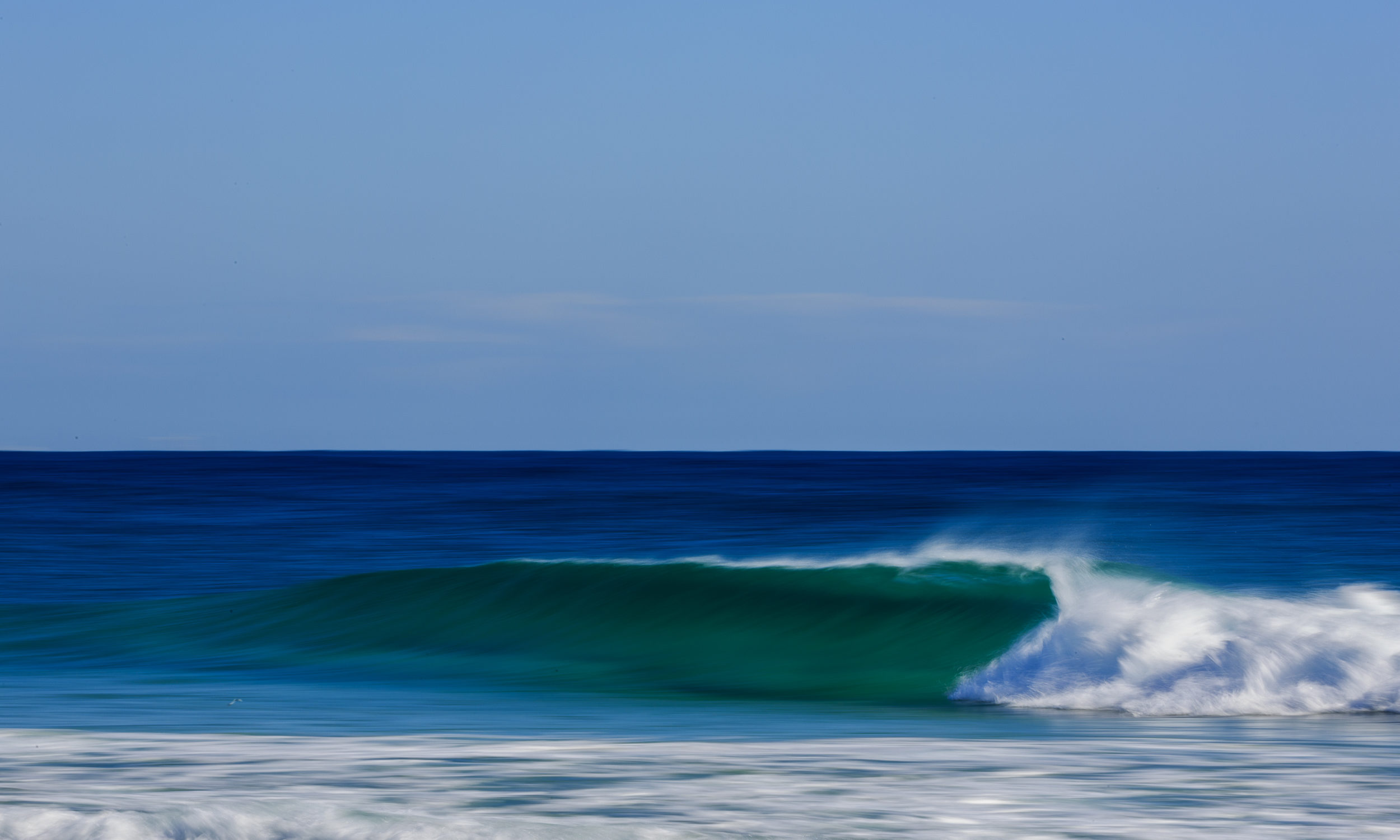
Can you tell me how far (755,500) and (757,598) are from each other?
16558mm

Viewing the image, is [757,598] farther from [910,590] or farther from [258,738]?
[258,738]

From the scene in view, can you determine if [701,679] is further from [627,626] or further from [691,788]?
[691,788]

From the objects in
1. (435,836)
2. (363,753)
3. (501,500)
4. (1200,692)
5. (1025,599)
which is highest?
(501,500)

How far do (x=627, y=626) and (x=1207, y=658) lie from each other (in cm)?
567

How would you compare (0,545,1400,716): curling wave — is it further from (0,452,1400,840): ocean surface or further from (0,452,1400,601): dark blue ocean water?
(0,452,1400,601): dark blue ocean water

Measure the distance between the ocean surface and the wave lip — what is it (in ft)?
0.08

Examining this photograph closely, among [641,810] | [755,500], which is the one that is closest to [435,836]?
[641,810]

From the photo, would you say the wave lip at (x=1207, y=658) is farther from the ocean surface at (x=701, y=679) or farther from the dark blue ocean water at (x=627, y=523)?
the dark blue ocean water at (x=627, y=523)

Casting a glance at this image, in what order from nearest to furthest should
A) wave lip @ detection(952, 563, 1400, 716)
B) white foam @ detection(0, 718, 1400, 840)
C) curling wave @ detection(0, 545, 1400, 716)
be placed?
white foam @ detection(0, 718, 1400, 840)
wave lip @ detection(952, 563, 1400, 716)
curling wave @ detection(0, 545, 1400, 716)

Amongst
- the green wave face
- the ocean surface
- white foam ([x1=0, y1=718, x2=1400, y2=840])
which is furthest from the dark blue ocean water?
white foam ([x1=0, y1=718, x2=1400, y2=840])

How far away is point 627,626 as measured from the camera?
12.6 m

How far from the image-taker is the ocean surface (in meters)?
4.60

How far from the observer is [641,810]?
453 cm

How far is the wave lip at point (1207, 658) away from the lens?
25.4ft
